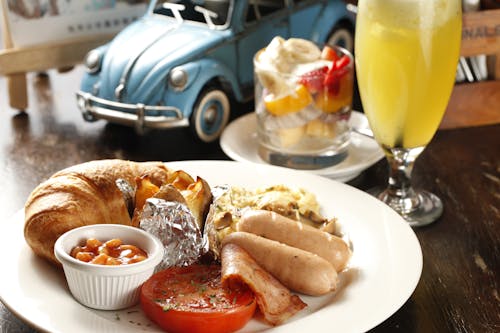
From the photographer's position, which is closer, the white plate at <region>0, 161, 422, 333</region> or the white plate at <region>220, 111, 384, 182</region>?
the white plate at <region>0, 161, 422, 333</region>

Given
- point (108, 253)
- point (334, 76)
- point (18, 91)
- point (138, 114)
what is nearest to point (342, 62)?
point (334, 76)

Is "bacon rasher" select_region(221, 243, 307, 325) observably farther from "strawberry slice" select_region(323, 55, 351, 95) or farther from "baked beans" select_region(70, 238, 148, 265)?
"strawberry slice" select_region(323, 55, 351, 95)

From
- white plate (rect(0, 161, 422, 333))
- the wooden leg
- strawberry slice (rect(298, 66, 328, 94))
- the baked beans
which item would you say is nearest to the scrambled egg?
white plate (rect(0, 161, 422, 333))

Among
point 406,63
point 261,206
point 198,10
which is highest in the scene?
point 406,63

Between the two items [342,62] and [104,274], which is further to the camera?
[342,62]

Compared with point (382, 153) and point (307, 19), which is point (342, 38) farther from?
point (382, 153)

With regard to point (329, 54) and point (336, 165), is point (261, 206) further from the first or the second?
point (329, 54)
